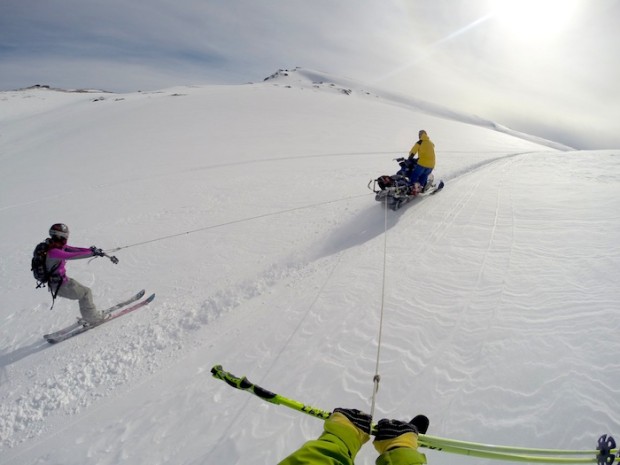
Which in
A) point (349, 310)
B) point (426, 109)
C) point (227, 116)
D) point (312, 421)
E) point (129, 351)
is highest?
point (426, 109)

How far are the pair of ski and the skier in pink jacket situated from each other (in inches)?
5.0

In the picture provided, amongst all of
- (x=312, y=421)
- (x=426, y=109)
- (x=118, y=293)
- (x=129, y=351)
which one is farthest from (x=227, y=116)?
(x=426, y=109)

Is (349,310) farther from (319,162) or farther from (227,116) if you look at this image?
(227,116)

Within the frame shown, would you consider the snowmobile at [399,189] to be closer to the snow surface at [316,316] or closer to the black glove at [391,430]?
the snow surface at [316,316]

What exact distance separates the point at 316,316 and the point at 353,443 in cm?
294

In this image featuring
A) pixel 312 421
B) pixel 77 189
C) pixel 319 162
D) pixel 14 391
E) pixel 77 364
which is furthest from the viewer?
pixel 319 162

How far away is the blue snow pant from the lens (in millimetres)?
9547

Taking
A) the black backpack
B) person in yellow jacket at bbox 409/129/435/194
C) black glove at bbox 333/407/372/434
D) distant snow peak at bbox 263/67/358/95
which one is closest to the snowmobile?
person in yellow jacket at bbox 409/129/435/194

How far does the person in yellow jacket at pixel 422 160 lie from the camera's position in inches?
368

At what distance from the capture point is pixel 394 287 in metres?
5.70

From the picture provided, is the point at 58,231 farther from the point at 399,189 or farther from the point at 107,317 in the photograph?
the point at 399,189

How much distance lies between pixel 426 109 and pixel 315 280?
10355 cm

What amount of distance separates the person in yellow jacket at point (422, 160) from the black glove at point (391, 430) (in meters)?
7.56

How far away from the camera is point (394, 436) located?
2408 mm
